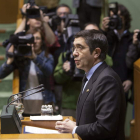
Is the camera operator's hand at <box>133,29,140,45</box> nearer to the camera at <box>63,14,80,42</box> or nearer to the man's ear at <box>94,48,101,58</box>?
the camera at <box>63,14,80,42</box>

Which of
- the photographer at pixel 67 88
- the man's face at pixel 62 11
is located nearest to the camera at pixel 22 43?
the photographer at pixel 67 88

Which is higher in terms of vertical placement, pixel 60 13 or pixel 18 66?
pixel 60 13

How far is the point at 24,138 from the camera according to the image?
1595 mm

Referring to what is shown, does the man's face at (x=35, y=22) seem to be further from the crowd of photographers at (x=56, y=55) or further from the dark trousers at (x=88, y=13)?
the dark trousers at (x=88, y=13)

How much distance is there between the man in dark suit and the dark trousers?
7.15 feet

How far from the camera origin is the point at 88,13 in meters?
4.05

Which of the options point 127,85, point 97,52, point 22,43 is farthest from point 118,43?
point 97,52

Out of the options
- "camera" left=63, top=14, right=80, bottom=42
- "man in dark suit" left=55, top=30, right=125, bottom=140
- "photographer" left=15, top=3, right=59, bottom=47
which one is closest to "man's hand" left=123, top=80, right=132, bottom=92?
"camera" left=63, top=14, right=80, bottom=42

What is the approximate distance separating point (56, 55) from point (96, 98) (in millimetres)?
1838

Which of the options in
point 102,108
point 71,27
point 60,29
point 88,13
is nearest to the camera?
point 102,108

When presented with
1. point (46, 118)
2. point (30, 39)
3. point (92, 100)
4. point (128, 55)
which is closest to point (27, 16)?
point (30, 39)

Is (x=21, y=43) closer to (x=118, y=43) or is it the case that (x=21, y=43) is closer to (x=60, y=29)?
(x=60, y=29)

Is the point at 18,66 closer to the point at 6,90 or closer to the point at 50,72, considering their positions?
the point at 50,72

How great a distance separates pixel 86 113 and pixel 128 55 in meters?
1.54
